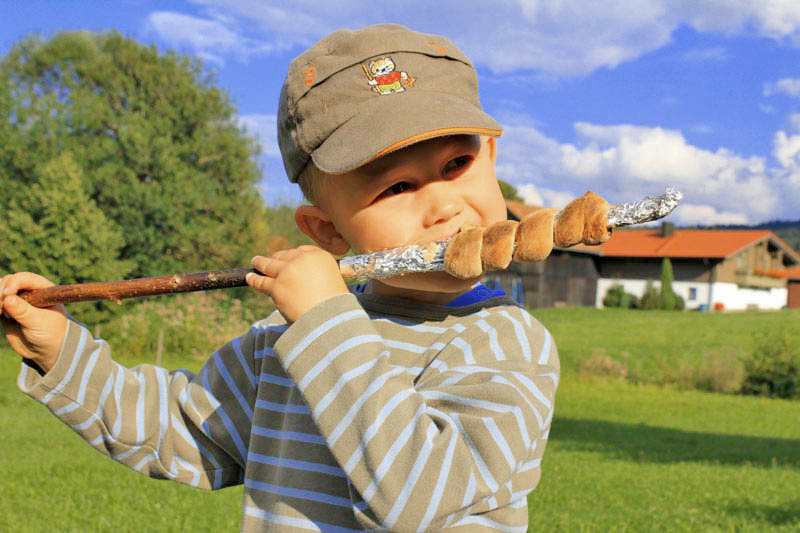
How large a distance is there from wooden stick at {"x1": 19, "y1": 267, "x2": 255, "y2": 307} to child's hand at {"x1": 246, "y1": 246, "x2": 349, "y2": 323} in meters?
0.08

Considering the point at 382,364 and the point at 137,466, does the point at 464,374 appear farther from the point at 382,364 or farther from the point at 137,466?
the point at 137,466

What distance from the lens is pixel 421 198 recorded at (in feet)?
5.16

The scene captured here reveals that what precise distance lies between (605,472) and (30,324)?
303 inches

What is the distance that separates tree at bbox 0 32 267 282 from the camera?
26156 mm

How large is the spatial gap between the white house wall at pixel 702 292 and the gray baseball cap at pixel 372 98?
157ft

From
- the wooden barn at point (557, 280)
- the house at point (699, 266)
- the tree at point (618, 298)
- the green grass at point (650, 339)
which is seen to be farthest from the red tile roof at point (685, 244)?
the green grass at point (650, 339)

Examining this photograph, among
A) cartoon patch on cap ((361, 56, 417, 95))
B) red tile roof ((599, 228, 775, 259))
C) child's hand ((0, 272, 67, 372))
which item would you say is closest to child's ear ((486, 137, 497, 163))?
cartoon patch on cap ((361, 56, 417, 95))

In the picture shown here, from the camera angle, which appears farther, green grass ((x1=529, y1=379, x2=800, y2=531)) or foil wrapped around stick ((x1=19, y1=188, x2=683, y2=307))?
green grass ((x1=529, y1=379, x2=800, y2=531))

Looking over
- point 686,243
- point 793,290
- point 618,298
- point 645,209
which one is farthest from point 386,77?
point 793,290

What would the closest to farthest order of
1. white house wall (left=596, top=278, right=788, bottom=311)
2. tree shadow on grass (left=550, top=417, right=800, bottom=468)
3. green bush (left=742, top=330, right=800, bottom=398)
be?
tree shadow on grass (left=550, top=417, right=800, bottom=468) → green bush (left=742, top=330, right=800, bottom=398) → white house wall (left=596, top=278, right=788, bottom=311)

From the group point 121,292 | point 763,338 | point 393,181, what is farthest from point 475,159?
point 763,338

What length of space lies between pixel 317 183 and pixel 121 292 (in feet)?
1.63

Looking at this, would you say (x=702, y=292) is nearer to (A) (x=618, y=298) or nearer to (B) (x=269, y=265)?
(A) (x=618, y=298)

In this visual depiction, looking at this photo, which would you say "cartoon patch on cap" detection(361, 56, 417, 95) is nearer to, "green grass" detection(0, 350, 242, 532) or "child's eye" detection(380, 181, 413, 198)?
"child's eye" detection(380, 181, 413, 198)
